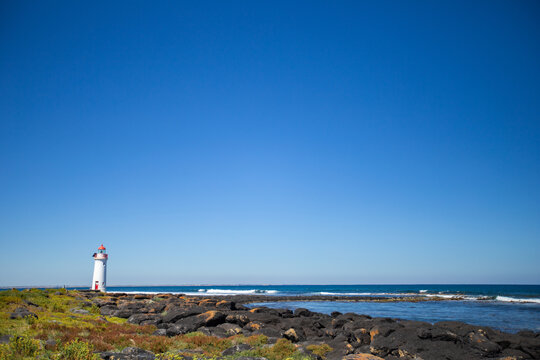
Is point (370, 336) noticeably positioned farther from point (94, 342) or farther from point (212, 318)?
point (94, 342)

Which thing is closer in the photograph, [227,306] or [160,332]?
[160,332]

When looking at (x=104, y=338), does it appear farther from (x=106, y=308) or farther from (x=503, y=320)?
(x=503, y=320)

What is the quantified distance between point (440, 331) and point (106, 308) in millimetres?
26355

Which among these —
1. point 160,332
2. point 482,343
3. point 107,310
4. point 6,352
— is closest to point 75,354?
point 6,352

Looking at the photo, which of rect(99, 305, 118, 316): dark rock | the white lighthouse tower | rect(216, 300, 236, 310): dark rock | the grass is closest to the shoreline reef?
the grass

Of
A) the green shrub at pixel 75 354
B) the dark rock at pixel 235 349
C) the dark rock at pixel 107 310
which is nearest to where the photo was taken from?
the green shrub at pixel 75 354

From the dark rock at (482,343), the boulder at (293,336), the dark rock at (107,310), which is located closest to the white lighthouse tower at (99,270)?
the dark rock at (107,310)

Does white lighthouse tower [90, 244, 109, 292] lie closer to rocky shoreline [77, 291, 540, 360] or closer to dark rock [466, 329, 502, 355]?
rocky shoreline [77, 291, 540, 360]

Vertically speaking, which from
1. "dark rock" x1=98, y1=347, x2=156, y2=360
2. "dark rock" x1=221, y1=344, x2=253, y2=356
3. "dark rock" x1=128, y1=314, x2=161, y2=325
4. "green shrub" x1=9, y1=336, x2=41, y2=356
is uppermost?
"green shrub" x1=9, y1=336, x2=41, y2=356

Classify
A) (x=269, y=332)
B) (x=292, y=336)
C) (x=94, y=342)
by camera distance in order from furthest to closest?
1. (x=269, y=332)
2. (x=292, y=336)
3. (x=94, y=342)

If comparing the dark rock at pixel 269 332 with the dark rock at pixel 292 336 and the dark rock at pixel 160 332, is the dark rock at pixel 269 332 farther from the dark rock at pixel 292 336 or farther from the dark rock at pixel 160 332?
the dark rock at pixel 160 332

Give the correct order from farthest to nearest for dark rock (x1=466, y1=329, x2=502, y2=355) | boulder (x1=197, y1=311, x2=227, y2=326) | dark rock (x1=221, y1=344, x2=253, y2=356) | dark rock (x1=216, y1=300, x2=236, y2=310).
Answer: dark rock (x1=216, y1=300, x2=236, y2=310) < boulder (x1=197, y1=311, x2=227, y2=326) < dark rock (x1=466, y1=329, x2=502, y2=355) < dark rock (x1=221, y1=344, x2=253, y2=356)

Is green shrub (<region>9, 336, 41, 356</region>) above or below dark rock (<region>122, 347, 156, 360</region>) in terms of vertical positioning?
above

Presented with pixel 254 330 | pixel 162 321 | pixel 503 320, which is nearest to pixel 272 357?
pixel 254 330
